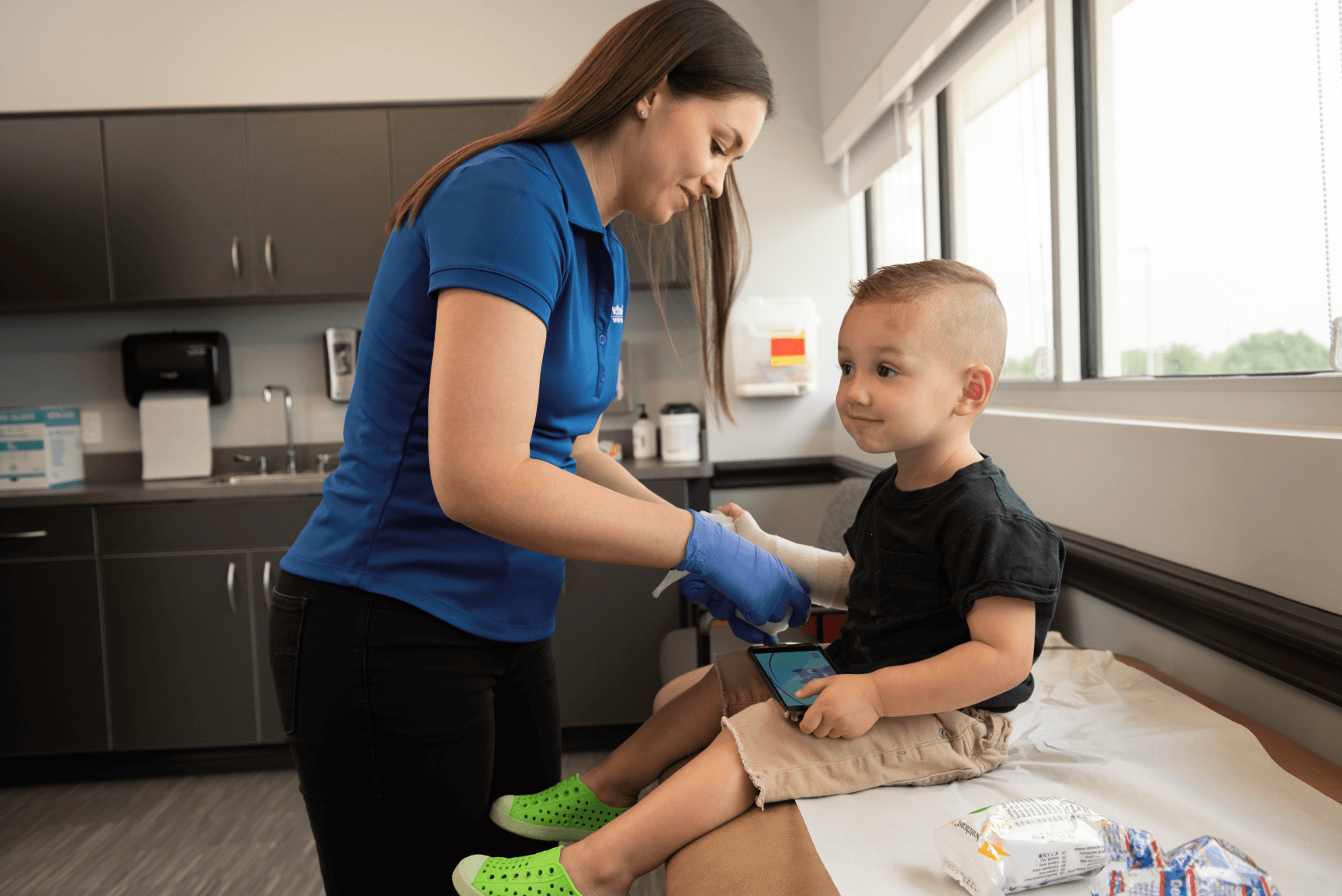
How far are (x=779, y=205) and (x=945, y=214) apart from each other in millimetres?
740

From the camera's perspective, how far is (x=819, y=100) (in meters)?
Result: 3.11

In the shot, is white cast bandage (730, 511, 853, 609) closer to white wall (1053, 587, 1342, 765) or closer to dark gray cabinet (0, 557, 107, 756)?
white wall (1053, 587, 1342, 765)

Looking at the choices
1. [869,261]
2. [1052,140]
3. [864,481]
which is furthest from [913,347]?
[869,261]

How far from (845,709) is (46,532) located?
2.86m

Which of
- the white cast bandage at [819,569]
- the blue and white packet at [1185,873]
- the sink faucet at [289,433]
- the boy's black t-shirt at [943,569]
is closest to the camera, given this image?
the blue and white packet at [1185,873]

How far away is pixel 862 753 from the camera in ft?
3.33

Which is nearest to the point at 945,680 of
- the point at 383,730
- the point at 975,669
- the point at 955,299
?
the point at 975,669

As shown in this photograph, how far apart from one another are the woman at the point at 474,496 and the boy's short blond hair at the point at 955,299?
0.27 metres

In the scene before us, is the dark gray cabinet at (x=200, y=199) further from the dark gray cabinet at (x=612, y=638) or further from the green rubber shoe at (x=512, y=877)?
the green rubber shoe at (x=512, y=877)

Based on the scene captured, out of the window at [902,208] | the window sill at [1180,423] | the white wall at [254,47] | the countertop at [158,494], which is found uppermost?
the white wall at [254,47]

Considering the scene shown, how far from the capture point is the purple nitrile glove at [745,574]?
96cm

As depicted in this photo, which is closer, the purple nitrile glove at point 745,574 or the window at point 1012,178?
the purple nitrile glove at point 745,574

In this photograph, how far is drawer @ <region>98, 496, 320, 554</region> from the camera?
2.73 m

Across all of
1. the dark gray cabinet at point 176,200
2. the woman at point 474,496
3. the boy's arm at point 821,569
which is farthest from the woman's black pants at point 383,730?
the dark gray cabinet at point 176,200
